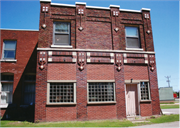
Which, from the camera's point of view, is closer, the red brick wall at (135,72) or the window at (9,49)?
the red brick wall at (135,72)

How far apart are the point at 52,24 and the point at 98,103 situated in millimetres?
6532

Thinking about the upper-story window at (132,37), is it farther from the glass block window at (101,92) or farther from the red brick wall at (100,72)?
the glass block window at (101,92)

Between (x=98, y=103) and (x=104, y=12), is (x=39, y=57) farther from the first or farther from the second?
(x=104, y=12)

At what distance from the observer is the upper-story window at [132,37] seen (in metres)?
12.4

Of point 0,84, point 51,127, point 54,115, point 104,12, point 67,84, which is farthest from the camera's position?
point 0,84

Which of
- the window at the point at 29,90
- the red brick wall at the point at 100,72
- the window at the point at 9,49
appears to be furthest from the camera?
the window at the point at 9,49

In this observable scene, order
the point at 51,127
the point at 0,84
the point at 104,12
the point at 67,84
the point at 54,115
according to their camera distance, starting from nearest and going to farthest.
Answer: the point at 51,127
the point at 54,115
the point at 67,84
the point at 104,12
the point at 0,84

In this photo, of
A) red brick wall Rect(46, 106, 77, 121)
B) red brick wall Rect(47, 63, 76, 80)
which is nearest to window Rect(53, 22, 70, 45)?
red brick wall Rect(47, 63, 76, 80)

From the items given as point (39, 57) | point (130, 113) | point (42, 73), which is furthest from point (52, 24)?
point (130, 113)

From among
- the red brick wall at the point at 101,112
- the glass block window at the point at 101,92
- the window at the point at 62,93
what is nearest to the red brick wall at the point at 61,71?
the window at the point at 62,93

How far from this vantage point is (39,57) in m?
10.7

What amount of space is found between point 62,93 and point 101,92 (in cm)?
271

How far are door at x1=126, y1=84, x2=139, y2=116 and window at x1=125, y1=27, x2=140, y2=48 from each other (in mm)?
3199

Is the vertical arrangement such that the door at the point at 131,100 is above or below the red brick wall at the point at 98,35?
below
